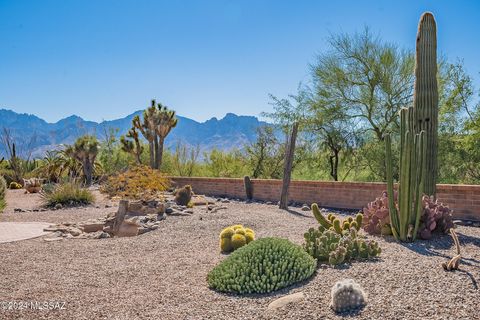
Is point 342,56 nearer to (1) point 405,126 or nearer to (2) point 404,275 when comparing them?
(1) point 405,126

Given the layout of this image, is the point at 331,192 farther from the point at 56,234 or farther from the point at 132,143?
the point at 132,143

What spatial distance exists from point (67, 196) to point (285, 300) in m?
11.0

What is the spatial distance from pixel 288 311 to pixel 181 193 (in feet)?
27.2

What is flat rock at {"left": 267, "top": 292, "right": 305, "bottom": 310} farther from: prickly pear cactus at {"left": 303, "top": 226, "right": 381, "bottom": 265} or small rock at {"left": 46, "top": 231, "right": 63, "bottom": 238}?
small rock at {"left": 46, "top": 231, "right": 63, "bottom": 238}

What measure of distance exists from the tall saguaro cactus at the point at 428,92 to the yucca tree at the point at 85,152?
52.6 ft

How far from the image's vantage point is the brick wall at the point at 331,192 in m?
8.39

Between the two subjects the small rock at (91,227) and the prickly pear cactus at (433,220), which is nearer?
the prickly pear cactus at (433,220)

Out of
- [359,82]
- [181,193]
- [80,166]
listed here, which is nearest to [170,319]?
[181,193]

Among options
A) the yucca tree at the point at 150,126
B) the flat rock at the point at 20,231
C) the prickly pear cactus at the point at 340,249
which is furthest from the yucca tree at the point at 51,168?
the prickly pear cactus at the point at 340,249

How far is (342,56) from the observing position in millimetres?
15602

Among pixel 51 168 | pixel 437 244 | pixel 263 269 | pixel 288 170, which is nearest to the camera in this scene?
pixel 263 269

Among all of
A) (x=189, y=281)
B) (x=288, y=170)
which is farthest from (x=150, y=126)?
(x=189, y=281)

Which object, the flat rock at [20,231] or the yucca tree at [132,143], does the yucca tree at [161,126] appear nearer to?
the yucca tree at [132,143]

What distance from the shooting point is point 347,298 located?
3688 millimetres
